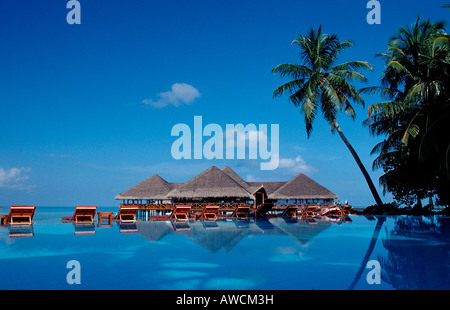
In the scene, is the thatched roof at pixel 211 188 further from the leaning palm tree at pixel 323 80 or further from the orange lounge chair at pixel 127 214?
the orange lounge chair at pixel 127 214

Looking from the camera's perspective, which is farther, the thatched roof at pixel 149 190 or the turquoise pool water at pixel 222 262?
the thatched roof at pixel 149 190

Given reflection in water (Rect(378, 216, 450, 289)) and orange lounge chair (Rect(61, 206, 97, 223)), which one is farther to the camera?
orange lounge chair (Rect(61, 206, 97, 223))

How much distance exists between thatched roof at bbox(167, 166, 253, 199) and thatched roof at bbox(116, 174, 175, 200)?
469cm

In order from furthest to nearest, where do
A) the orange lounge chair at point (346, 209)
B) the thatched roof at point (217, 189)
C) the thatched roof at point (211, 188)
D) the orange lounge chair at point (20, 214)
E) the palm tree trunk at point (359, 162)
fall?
the thatched roof at point (217, 189), the thatched roof at point (211, 188), the orange lounge chair at point (346, 209), the palm tree trunk at point (359, 162), the orange lounge chair at point (20, 214)

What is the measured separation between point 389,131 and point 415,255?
16.5m

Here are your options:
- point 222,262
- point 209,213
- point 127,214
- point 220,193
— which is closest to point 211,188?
point 220,193

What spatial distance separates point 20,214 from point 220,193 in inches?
645

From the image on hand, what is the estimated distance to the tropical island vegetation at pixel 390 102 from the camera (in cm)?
1834

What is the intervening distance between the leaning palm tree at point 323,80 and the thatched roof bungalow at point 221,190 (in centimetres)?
811

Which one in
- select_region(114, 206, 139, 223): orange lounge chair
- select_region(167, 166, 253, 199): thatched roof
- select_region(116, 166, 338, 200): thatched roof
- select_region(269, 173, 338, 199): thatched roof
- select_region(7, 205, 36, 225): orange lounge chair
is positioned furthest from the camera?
select_region(269, 173, 338, 199): thatched roof

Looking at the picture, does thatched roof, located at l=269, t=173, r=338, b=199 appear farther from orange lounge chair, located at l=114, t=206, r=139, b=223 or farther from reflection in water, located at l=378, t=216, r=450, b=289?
reflection in water, located at l=378, t=216, r=450, b=289

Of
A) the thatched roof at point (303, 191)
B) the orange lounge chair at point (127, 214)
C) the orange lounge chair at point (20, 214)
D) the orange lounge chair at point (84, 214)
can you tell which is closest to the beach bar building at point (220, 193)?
the thatched roof at point (303, 191)

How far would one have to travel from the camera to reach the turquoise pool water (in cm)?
456

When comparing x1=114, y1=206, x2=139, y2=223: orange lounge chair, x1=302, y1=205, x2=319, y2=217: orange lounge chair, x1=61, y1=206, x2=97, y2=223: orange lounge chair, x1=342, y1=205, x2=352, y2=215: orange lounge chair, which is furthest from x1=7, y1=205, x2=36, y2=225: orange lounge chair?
x1=342, y1=205, x2=352, y2=215: orange lounge chair
